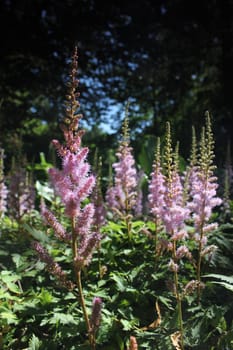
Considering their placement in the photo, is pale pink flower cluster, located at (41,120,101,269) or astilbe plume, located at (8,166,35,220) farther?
astilbe plume, located at (8,166,35,220)

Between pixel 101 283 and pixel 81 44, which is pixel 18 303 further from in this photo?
pixel 81 44

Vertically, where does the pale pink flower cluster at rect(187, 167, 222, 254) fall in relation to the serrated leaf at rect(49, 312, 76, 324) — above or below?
above

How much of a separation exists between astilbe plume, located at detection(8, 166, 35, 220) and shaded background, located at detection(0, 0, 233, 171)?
5892 millimetres

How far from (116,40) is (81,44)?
47.7 inches

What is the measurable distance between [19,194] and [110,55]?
27.6 ft

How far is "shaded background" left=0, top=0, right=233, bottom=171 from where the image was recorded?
10906mm

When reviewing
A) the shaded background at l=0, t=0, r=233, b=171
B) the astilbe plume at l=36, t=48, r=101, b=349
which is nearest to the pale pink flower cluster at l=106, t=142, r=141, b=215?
the astilbe plume at l=36, t=48, r=101, b=349

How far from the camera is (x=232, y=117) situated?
9.13 meters

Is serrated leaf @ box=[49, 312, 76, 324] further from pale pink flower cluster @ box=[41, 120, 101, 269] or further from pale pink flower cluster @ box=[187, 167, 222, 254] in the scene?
pale pink flower cluster @ box=[187, 167, 222, 254]

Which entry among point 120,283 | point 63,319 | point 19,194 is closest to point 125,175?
point 120,283

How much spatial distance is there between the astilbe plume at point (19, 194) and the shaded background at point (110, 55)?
5892 millimetres

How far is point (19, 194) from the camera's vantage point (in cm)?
429

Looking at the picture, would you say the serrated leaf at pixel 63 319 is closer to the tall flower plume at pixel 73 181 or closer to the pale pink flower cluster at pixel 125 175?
the tall flower plume at pixel 73 181

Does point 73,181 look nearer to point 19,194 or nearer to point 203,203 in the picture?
point 203,203
